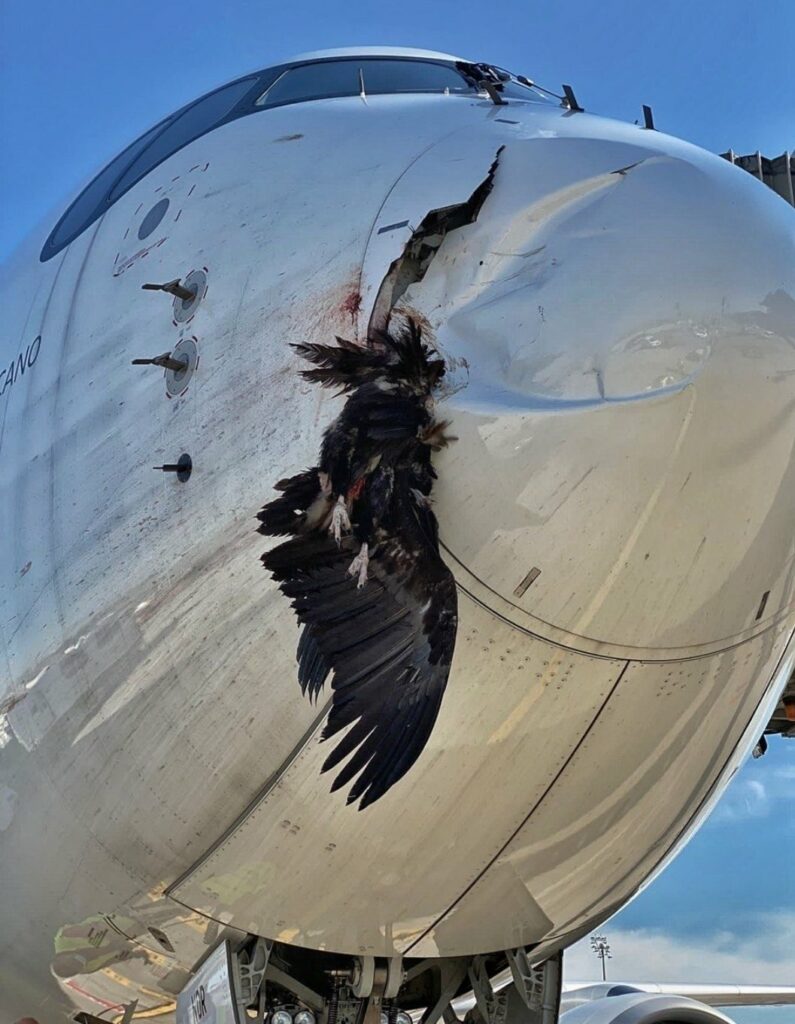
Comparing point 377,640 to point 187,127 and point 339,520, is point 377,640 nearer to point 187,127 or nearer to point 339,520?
point 339,520

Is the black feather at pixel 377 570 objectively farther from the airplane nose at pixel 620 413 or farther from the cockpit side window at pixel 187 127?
the cockpit side window at pixel 187 127

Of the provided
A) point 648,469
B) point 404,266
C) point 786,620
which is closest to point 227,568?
point 404,266

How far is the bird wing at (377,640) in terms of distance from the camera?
4098 mm

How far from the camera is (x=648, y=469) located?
3.88 meters

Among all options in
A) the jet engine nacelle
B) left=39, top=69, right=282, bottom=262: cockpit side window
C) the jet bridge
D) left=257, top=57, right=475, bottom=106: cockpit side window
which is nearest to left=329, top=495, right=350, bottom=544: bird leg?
left=257, top=57, right=475, bottom=106: cockpit side window

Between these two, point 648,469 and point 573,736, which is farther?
point 573,736

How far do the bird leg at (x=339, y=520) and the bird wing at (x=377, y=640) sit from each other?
0.03m

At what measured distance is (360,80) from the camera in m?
6.15

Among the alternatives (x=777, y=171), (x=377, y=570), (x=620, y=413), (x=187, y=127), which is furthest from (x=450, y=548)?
(x=777, y=171)

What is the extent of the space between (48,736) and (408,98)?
9.63ft

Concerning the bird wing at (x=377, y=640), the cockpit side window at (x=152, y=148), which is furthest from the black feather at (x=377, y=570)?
the cockpit side window at (x=152, y=148)

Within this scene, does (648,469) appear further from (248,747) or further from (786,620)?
(248,747)

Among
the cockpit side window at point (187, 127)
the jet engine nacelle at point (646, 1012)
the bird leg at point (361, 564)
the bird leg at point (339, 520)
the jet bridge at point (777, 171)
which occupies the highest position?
the jet bridge at point (777, 171)

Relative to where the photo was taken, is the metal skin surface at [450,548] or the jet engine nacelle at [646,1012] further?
the jet engine nacelle at [646,1012]
